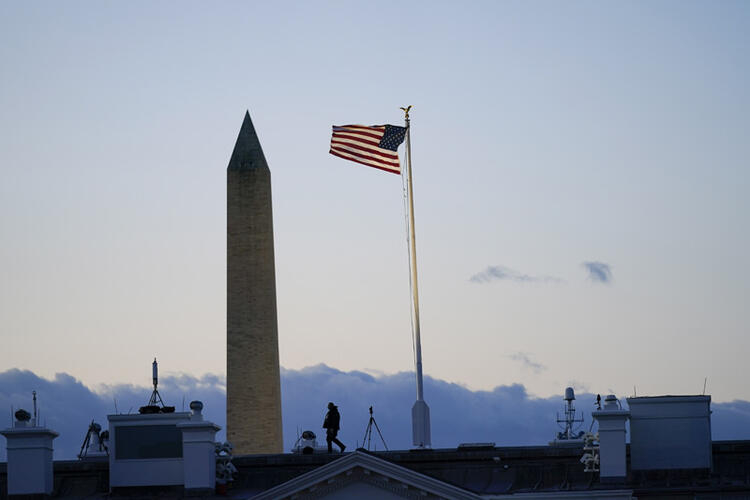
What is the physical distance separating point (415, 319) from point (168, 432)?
8.96 m

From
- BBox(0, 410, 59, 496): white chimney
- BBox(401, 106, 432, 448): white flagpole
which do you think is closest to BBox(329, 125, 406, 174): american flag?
BBox(401, 106, 432, 448): white flagpole

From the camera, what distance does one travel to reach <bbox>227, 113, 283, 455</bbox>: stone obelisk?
90.6 meters

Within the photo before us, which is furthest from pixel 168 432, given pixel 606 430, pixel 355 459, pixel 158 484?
pixel 606 430

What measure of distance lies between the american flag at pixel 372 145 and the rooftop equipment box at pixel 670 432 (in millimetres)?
12813

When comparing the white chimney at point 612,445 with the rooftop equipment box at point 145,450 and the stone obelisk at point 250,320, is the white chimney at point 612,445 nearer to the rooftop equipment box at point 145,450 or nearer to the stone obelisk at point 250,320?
the rooftop equipment box at point 145,450

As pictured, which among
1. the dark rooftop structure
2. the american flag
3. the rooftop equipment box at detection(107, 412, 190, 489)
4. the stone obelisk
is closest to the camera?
the dark rooftop structure

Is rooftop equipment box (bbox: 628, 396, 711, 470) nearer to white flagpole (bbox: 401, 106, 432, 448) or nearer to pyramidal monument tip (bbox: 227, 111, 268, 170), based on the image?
white flagpole (bbox: 401, 106, 432, 448)

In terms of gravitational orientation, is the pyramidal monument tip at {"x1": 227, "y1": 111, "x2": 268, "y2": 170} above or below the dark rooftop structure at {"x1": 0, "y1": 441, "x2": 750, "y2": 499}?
above

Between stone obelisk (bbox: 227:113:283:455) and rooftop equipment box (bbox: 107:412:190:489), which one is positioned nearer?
rooftop equipment box (bbox: 107:412:190:489)

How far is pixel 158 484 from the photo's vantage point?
71.6 meters

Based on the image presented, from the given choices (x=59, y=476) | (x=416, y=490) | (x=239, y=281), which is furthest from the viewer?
(x=239, y=281)

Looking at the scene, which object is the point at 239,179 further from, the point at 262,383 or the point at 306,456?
the point at 306,456

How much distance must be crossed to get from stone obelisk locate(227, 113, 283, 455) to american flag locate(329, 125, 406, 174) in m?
13.9

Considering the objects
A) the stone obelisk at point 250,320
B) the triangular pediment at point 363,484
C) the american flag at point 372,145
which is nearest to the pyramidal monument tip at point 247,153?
the stone obelisk at point 250,320
